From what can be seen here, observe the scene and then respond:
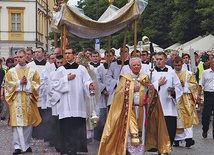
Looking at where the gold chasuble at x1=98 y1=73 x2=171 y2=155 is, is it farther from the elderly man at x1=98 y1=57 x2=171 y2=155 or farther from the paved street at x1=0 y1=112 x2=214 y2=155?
A: the paved street at x1=0 y1=112 x2=214 y2=155

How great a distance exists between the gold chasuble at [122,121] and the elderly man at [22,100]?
2672 millimetres

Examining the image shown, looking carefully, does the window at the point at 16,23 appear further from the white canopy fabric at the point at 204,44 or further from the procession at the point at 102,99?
the procession at the point at 102,99

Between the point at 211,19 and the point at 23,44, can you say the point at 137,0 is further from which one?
the point at 23,44

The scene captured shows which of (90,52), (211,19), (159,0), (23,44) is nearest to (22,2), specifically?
(23,44)

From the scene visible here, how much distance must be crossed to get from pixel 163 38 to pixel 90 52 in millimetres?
24567

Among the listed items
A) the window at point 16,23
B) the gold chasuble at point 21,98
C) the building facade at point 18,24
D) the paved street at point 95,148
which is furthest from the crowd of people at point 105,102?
the window at point 16,23

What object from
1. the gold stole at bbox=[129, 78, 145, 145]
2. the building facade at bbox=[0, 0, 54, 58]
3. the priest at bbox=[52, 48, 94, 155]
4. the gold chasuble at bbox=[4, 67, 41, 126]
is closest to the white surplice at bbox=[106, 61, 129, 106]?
the gold chasuble at bbox=[4, 67, 41, 126]

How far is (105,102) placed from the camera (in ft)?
47.4

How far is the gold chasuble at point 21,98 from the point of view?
12.7 m

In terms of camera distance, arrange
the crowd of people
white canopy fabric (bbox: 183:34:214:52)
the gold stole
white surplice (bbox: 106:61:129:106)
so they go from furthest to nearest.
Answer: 1. white canopy fabric (bbox: 183:34:214:52)
2. white surplice (bbox: 106:61:129:106)
3. the crowd of people
4. the gold stole

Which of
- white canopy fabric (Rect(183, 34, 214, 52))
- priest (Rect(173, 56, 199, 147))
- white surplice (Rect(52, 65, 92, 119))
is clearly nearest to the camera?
white surplice (Rect(52, 65, 92, 119))

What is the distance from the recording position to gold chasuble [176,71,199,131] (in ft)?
44.4

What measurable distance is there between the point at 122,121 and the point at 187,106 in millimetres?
3440

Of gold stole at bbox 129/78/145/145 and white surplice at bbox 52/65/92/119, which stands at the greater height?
white surplice at bbox 52/65/92/119
